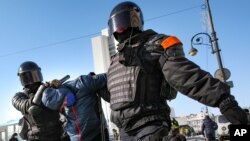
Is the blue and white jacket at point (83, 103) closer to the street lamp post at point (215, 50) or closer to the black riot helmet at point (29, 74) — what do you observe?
the black riot helmet at point (29, 74)

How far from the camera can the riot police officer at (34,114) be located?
5.09 m

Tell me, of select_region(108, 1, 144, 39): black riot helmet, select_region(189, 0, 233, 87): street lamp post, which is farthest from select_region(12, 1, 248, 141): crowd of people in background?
select_region(189, 0, 233, 87): street lamp post

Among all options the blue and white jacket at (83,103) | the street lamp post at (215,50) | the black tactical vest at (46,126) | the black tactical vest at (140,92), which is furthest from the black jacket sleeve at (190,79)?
the street lamp post at (215,50)

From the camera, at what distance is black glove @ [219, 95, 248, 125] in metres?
2.28

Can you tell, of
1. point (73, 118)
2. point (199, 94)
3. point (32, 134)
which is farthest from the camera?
A: point (32, 134)

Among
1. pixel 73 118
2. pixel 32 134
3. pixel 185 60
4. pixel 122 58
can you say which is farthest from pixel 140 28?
pixel 32 134

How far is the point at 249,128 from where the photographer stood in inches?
87.7

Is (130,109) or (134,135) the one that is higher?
(130,109)

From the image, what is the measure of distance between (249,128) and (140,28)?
4.67 feet

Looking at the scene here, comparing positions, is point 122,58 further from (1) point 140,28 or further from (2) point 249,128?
(2) point 249,128

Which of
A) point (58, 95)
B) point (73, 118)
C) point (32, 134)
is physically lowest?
point (32, 134)

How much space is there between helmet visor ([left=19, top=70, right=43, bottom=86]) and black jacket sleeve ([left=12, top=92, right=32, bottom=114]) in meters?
0.19

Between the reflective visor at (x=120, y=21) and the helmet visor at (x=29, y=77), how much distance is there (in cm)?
246

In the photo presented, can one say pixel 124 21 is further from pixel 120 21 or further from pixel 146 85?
pixel 146 85
